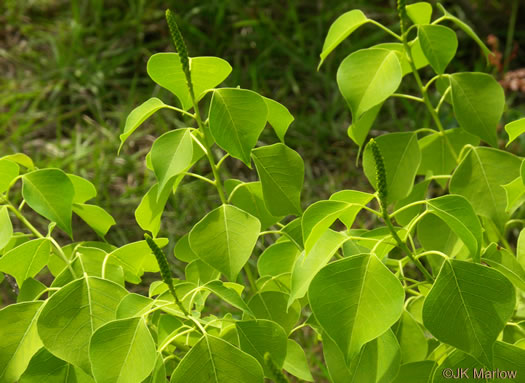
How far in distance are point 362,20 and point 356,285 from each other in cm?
30

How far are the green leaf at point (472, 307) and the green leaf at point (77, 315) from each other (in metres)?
0.26

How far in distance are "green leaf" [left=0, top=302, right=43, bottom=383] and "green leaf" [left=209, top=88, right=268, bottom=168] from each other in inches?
8.4

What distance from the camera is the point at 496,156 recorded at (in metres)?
0.71

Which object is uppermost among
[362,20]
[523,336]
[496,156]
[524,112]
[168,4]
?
[362,20]

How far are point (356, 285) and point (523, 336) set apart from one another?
24cm

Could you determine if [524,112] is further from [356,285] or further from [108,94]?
[356,285]

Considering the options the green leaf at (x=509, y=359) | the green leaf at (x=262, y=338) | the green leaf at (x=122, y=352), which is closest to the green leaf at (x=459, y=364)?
the green leaf at (x=509, y=359)

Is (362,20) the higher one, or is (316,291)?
(362,20)

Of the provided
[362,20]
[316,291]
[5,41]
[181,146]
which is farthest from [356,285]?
[5,41]

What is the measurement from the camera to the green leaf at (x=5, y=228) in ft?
2.01

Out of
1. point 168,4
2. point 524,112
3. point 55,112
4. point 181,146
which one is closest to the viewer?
point 181,146

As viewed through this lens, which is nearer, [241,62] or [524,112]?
[524,112]

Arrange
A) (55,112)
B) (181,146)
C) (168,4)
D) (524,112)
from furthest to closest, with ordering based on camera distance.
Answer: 1. (168,4)
2. (55,112)
3. (524,112)
4. (181,146)

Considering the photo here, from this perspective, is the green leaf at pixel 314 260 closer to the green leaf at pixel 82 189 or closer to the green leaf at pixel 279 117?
the green leaf at pixel 279 117
